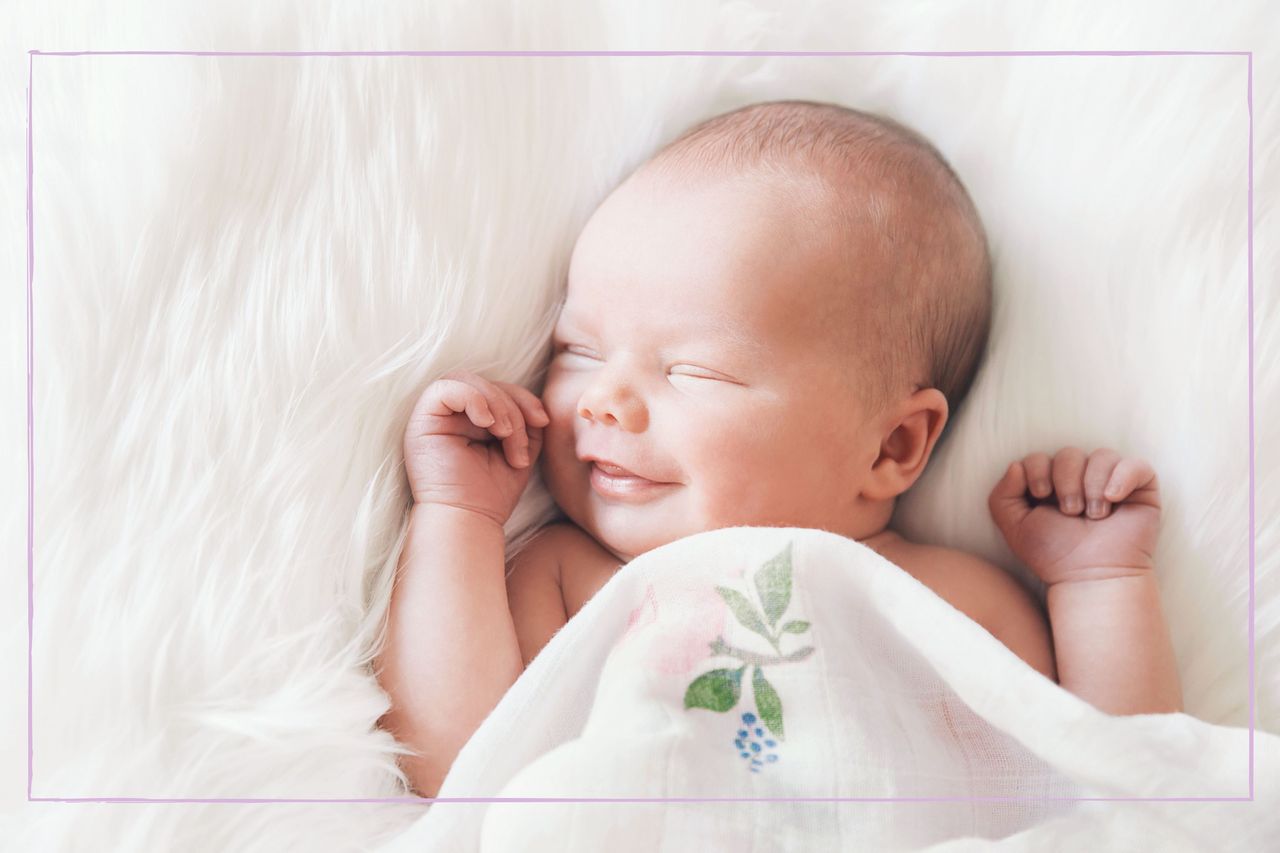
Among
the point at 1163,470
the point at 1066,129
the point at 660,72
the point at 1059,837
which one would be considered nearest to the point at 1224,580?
the point at 1163,470

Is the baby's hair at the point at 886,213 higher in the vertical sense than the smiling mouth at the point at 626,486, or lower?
higher

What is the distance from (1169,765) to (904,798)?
19cm

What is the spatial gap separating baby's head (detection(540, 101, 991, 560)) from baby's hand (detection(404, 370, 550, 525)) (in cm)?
4

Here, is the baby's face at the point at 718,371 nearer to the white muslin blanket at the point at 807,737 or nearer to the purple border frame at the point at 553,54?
the white muslin blanket at the point at 807,737

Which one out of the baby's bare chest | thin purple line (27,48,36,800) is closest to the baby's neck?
the baby's bare chest

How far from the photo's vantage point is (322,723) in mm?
785

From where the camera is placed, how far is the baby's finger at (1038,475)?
914 millimetres

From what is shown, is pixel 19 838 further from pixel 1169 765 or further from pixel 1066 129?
pixel 1066 129

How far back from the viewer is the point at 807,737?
2.50 ft

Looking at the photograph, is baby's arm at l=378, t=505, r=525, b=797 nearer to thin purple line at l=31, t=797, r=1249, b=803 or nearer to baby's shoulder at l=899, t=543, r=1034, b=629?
thin purple line at l=31, t=797, r=1249, b=803

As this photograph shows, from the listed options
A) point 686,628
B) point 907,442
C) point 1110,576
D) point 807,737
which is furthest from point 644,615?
point 1110,576

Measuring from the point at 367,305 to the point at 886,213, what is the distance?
16.0 inches

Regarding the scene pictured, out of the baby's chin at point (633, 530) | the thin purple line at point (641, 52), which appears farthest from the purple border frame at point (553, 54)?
the baby's chin at point (633, 530)

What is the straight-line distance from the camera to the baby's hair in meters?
0.87
